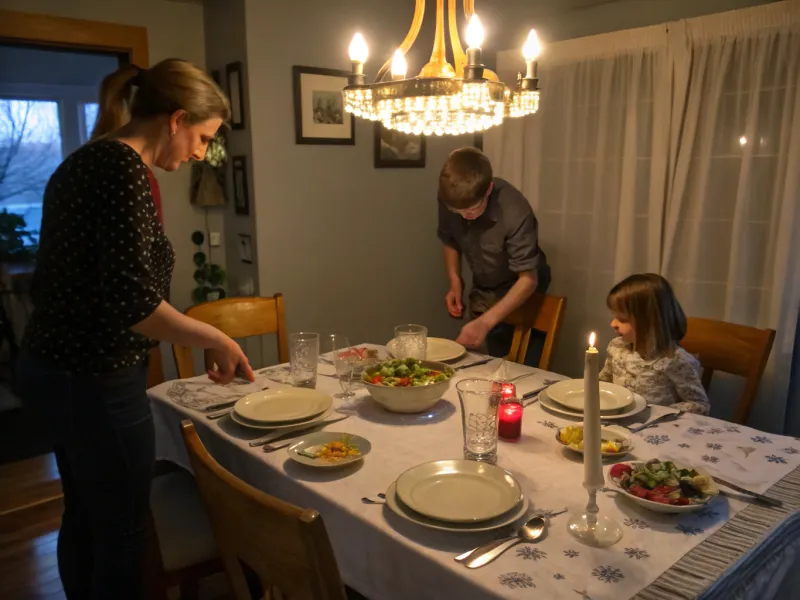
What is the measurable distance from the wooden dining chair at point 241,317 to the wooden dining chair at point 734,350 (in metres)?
1.40

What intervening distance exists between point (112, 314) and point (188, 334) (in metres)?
0.16

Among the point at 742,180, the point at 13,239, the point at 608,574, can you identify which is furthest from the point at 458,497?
the point at 13,239

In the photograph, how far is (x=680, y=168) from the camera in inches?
101

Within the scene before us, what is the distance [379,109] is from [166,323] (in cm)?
69

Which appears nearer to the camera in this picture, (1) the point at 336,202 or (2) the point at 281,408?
(2) the point at 281,408

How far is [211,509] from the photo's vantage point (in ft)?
3.50

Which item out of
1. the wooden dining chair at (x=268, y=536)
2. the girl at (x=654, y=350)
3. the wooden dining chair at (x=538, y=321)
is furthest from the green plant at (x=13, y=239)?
the girl at (x=654, y=350)

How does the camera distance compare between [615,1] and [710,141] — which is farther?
[615,1]

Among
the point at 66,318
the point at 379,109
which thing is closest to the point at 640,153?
the point at 379,109

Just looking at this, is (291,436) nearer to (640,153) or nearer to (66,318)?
(66,318)

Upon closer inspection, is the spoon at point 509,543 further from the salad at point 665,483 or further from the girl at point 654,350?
the girl at point 654,350

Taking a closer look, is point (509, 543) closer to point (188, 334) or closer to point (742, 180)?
point (188, 334)

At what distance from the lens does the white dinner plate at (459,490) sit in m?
1.10

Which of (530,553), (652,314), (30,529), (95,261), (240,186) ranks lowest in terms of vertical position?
(30,529)
